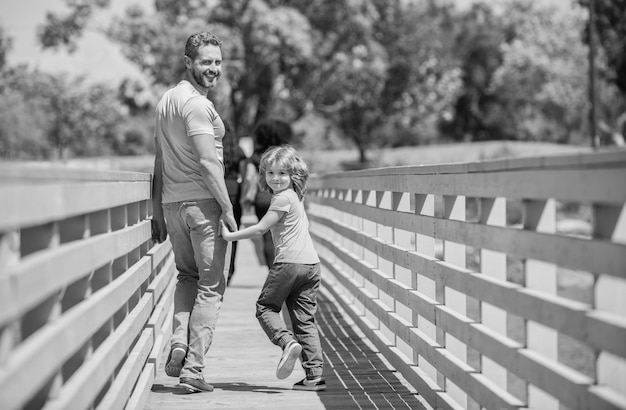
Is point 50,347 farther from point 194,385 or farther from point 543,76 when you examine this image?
point 543,76

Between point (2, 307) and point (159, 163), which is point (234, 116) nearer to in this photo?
point (159, 163)

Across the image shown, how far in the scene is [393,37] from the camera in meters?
46.5

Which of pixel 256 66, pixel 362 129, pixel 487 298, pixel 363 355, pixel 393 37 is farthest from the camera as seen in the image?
pixel 362 129

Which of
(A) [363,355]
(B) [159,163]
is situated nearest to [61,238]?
(B) [159,163]

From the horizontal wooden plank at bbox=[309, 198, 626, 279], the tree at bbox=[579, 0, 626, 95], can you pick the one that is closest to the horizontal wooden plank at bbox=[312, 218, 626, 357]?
the horizontal wooden plank at bbox=[309, 198, 626, 279]

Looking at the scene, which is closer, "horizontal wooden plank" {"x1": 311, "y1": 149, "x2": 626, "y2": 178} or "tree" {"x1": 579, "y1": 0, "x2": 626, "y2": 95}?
"horizontal wooden plank" {"x1": 311, "y1": 149, "x2": 626, "y2": 178}

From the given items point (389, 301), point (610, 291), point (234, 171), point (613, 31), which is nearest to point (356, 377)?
point (389, 301)

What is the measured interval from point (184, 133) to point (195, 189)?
1.08 feet

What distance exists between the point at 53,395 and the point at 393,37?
43.7 meters

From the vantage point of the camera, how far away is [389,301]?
7949 millimetres

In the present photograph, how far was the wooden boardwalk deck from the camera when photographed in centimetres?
628

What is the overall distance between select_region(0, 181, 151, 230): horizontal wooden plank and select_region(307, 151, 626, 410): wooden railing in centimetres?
168

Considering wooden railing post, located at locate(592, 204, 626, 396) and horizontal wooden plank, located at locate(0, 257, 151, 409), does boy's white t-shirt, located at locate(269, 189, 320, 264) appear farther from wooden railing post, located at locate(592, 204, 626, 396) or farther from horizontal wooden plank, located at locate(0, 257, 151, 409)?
wooden railing post, located at locate(592, 204, 626, 396)

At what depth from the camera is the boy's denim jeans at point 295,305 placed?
6.51 metres
